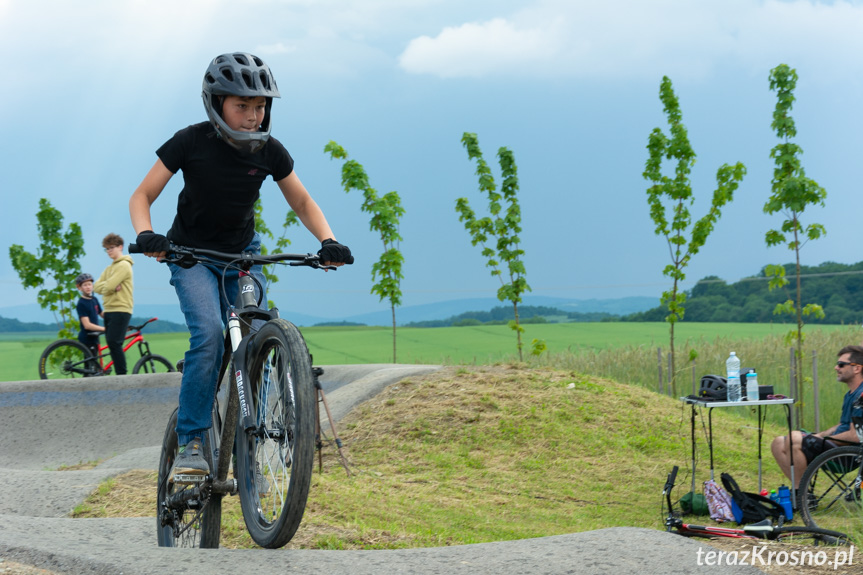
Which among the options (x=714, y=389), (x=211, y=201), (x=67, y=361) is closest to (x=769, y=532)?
(x=714, y=389)

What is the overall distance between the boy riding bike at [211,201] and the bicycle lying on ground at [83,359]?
10724mm

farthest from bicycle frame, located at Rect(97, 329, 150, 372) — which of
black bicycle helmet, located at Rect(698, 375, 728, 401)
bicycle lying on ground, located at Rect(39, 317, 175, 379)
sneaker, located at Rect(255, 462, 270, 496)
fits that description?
sneaker, located at Rect(255, 462, 270, 496)

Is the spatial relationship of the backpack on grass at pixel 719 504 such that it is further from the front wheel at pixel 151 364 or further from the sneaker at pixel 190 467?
the front wheel at pixel 151 364

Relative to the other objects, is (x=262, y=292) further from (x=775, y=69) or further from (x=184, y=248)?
(x=775, y=69)

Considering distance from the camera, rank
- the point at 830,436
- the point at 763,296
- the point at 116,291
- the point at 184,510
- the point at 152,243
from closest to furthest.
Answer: the point at 152,243, the point at 184,510, the point at 830,436, the point at 116,291, the point at 763,296

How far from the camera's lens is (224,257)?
4.17 metres

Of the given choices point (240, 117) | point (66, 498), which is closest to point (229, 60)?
point (240, 117)

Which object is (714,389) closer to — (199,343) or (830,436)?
(830,436)

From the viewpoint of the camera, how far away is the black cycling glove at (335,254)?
425cm

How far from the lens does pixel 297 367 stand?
11.4 feet

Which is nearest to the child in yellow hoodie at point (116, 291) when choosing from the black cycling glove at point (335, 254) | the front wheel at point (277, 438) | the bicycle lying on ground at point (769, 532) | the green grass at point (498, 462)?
the green grass at point (498, 462)

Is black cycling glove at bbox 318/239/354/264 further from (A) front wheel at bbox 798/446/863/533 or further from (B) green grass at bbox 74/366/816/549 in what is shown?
(A) front wheel at bbox 798/446/863/533

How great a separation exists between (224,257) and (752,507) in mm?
5213

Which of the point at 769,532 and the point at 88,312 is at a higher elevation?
the point at 88,312
